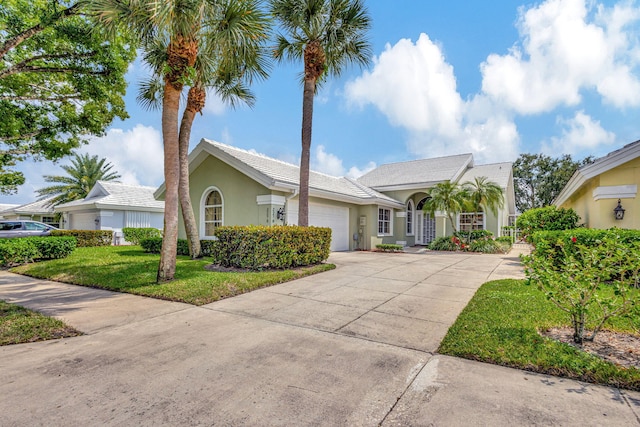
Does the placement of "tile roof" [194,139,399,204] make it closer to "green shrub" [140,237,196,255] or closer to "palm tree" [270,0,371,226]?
"palm tree" [270,0,371,226]

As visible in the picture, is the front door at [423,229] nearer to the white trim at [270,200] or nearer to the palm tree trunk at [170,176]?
the white trim at [270,200]

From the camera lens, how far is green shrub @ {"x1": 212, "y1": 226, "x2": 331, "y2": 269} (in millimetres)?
9195

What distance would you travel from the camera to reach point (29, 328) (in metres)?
4.75

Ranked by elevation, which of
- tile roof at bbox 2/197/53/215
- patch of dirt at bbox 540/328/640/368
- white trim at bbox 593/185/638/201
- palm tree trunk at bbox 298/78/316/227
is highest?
palm tree trunk at bbox 298/78/316/227

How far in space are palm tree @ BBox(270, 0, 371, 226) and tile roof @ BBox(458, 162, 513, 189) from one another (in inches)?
492

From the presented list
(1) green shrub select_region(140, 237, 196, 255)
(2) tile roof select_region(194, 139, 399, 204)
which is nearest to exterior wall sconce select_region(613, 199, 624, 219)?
(2) tile roof select_region(194, 139, 399, 204)

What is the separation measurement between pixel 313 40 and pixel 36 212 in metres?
34.0

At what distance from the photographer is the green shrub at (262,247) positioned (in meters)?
9.20

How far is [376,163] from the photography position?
26.2 metres

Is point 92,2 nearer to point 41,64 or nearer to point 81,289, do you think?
point 81,289

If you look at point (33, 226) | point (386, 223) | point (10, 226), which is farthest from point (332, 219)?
point (10, 226)

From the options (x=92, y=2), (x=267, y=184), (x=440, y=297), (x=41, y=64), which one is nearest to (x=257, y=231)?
(x=267, y=184)

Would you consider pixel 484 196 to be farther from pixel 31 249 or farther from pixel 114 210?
pixel 114 210

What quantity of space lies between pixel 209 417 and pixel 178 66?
25.9 feet
